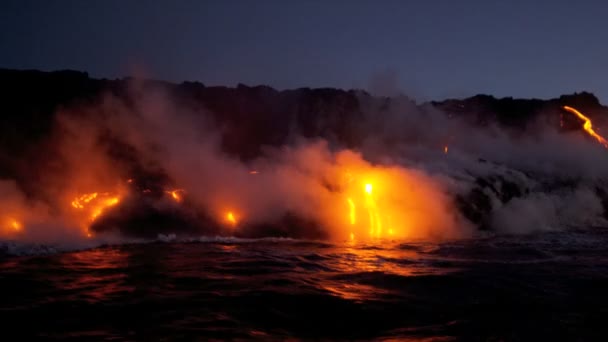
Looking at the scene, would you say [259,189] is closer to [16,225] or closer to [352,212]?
[352,212]

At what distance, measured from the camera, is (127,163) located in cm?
1617

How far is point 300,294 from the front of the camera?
6.99 metres

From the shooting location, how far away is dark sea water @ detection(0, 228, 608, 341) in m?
5.52

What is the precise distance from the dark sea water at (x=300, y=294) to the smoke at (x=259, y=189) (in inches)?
78.2

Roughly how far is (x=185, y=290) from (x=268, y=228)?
19.4 feet

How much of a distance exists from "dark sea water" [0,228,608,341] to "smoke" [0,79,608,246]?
1.99 m

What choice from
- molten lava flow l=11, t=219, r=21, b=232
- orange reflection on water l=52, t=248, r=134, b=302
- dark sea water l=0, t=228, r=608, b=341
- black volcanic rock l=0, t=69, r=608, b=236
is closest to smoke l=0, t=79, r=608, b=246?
molten lava flow l=11, t=219, r=21, b=232

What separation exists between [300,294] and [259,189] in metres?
6.54

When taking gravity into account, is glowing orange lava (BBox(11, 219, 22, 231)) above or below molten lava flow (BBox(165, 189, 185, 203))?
below

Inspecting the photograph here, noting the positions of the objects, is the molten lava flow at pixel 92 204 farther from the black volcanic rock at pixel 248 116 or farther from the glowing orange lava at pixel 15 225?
the glowing orange lava at pixel 15 225

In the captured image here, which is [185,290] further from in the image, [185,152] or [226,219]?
[185,152]

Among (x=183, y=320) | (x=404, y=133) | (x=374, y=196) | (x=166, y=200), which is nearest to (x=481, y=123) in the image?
(x=404, y=133)

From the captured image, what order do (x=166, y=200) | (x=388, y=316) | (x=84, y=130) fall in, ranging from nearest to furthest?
(x=388, y=316) < (x=166, y=200) < (x=84, y=130)

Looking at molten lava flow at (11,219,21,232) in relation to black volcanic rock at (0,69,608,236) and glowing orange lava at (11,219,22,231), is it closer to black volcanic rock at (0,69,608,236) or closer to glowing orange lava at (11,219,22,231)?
glowing orange lava at (11,219,22,231)
